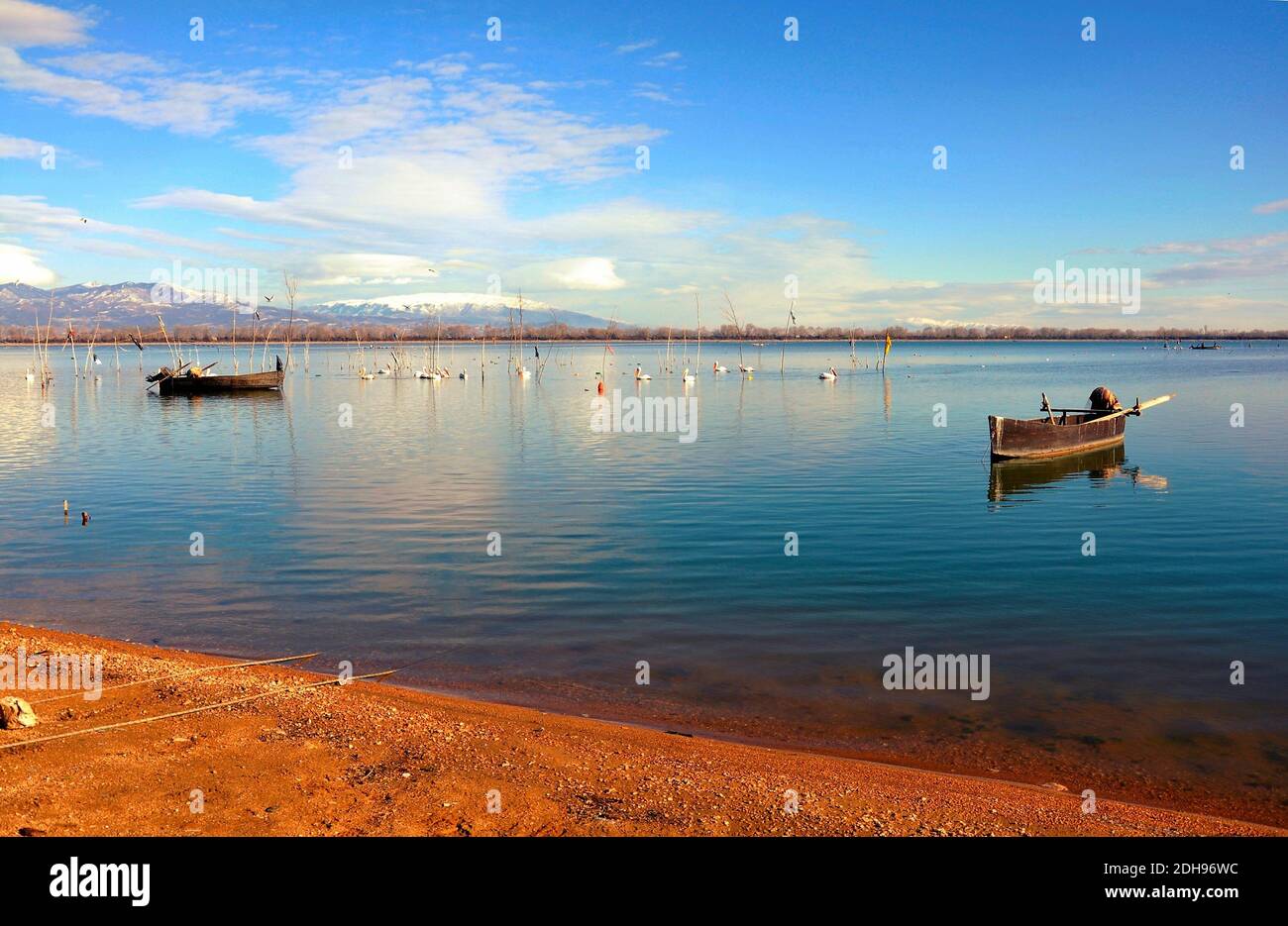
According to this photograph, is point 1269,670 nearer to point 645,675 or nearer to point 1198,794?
point 1198,794

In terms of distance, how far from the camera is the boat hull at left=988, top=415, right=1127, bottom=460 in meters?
31.4

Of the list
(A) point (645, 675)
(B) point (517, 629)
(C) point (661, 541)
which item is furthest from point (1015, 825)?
(C) point (661, 541)

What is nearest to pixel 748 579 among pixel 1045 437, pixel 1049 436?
pixel 1045 437

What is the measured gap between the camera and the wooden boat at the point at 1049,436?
3139 cm

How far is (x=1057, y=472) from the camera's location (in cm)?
3194

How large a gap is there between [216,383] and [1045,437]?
60214 mm

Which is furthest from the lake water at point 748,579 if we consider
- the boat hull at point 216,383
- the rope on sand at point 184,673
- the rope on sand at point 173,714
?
the boat hull at point 216,383

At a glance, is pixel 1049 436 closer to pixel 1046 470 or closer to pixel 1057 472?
pixel 1046 470

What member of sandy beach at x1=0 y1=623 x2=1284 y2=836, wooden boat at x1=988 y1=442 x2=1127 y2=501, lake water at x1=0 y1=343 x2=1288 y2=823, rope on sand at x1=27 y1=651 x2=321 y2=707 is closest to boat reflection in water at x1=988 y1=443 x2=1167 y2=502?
wooden boat at x1=988 y1=442 x2=1127 y2=501

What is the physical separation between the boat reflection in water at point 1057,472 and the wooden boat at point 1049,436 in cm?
35

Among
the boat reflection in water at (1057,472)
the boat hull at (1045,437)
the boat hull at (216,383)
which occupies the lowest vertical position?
the boat reflection in water at (1057,472)

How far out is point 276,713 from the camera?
9.75m

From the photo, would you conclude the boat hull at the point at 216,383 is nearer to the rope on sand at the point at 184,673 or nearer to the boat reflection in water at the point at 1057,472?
the boat reflection in water at the point at 1057,472
